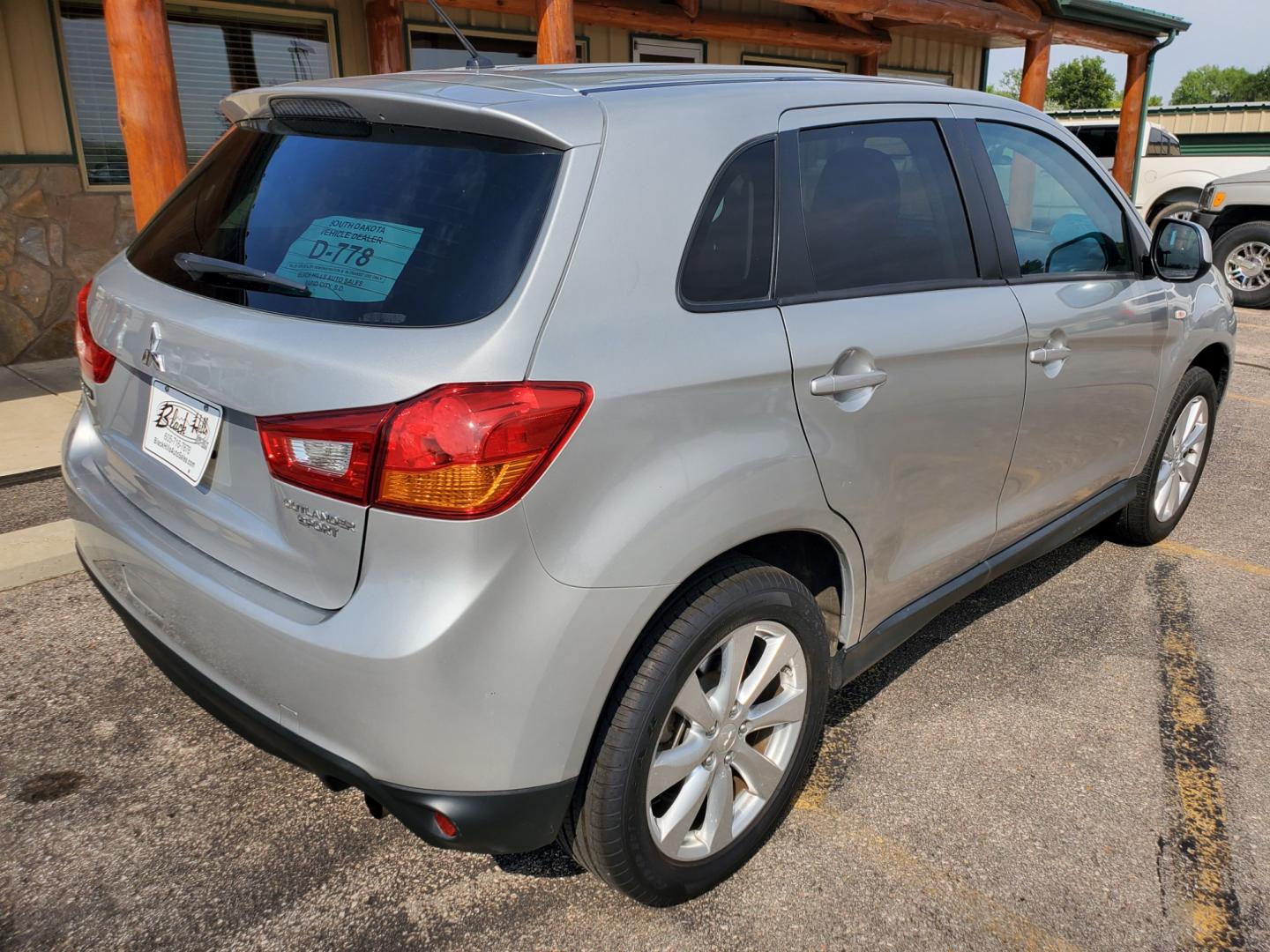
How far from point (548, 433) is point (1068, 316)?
6.73 ft

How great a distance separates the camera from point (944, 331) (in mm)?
2568

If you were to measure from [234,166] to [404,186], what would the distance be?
632 mm

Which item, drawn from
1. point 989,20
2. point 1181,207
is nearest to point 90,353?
point 989,20

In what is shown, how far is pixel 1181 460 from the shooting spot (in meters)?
4.36

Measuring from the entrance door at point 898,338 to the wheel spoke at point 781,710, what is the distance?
35 cm

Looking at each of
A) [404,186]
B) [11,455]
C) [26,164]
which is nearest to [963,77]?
[26,164]

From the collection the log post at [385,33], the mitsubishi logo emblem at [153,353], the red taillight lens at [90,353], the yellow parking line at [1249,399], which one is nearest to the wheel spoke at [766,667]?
the mitsubishi logo emblem at [153,353]

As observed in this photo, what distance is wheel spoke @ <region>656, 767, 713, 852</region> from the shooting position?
2.12m

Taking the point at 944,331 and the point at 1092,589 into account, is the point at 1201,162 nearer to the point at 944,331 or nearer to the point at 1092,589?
the point at 1092,589

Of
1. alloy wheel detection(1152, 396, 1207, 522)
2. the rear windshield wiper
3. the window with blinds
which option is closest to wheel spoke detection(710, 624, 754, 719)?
the rear windshield wiper

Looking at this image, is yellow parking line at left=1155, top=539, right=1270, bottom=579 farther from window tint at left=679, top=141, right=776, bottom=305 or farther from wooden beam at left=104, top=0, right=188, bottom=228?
wooden beam at left=104, top=0, right=188, bottom=228

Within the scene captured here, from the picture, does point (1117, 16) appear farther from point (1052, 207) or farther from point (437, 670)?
point (437, 670)

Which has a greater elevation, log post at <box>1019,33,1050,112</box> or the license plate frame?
log post at <box>1019,33,1050,112</box>

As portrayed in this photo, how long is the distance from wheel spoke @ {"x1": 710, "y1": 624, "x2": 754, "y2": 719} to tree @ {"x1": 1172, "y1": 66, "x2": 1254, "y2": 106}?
393 ft
